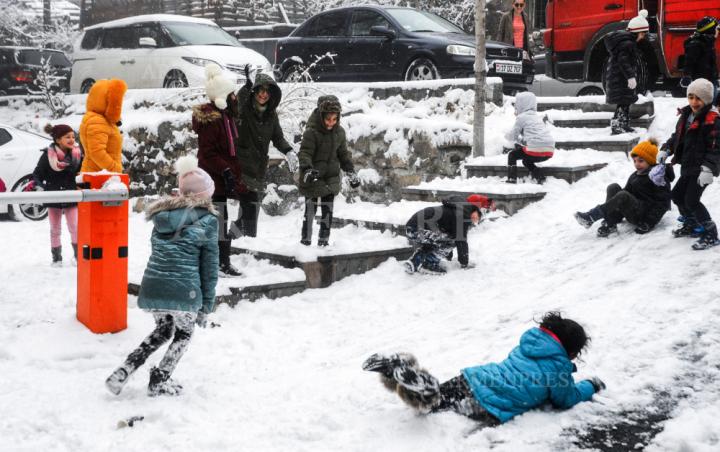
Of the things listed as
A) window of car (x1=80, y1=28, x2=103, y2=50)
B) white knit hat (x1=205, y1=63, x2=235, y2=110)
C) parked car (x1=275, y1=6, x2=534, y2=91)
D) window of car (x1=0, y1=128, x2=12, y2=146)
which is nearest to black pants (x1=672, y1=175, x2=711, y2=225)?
white knit hat (x1=205, y1=63, x2=235, y2=110)

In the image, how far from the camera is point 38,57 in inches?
749

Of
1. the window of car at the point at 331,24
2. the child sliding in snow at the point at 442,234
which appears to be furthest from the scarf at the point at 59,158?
the window of car at the point at 331,24

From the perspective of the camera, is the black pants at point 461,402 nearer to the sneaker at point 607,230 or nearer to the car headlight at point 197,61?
the sneaker at point 607,230

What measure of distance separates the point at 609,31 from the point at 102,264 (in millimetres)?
8611

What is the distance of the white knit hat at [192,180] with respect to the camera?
4598 mm

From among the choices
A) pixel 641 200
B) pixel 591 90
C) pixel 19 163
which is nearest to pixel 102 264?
pixel 641 200

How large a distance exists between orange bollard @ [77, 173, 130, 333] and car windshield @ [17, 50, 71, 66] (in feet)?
47.6

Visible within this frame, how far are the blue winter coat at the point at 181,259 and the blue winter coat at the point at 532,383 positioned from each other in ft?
5.44

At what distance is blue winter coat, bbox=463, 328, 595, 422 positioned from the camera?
3861mm

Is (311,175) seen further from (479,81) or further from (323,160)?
(479,81)

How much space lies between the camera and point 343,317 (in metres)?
6.25

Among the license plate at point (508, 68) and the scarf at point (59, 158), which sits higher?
the license plate at point (508, 68)

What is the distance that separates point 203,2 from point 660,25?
19012 mm

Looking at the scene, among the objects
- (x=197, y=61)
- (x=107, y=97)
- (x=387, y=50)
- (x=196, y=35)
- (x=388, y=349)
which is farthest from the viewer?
(x=196, y=35)
